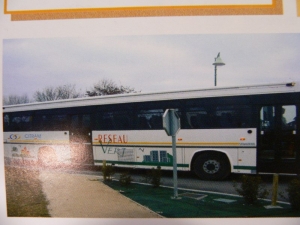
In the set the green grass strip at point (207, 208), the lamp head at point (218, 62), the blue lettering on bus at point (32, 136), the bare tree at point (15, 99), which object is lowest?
the green grass strip at point (207, 208)

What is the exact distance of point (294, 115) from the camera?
241 centimetres

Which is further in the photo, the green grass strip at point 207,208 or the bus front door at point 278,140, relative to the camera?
the bus front door at point 278,140

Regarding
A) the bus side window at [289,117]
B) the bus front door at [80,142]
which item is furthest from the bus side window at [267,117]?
the bus front door at [80,142]

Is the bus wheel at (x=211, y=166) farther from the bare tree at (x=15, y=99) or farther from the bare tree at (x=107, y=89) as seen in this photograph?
the bare tree at (x=15, y=99)

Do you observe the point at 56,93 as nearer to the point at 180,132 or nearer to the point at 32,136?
the point at 32,136

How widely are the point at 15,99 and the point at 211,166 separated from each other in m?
1.92

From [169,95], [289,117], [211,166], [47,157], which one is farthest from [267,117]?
[47,157]

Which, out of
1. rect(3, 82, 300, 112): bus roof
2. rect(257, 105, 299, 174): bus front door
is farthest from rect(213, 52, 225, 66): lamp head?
rect(257, 105, 299, 174): bus front door

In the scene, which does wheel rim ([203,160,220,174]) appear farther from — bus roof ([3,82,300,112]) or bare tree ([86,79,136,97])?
bare tree ([86,79,136,97])

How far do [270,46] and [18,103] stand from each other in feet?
7.46

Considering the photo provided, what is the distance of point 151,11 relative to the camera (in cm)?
207

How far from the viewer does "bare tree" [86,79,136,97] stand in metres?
2.19

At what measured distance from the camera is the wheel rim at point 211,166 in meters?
2.39

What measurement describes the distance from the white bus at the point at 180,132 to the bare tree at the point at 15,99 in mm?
49
